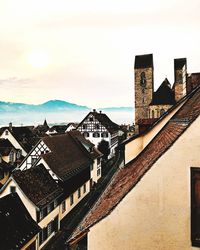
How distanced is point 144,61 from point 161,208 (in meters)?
44.1

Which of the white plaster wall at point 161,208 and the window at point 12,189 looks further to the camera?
the window at point 12,189

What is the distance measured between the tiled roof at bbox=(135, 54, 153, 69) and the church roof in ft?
15.0

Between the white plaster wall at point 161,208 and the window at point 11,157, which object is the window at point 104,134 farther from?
the white plaster wall at point 161,208

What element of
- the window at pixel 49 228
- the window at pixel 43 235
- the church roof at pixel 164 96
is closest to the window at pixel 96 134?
the church roof at pixel 164 96

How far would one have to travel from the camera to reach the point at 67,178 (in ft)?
84.1

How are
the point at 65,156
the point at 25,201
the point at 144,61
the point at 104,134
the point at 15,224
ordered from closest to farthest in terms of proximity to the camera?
1. the point at 15,224
2. the point at 25,201
3. the point at 65,156
4. the point at 144,61
5. the point at 104,134

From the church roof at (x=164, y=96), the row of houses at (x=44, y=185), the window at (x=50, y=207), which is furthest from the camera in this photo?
the church roof at (x=164, y=96)

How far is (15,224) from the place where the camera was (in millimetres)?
16406

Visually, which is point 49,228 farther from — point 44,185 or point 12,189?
point 12,189

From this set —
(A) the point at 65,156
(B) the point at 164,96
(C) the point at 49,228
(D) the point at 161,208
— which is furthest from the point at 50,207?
(B) the point at 164,96

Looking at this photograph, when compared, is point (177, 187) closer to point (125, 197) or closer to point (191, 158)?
point (191, 158)

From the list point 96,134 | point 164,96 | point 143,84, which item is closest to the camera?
point 164,96

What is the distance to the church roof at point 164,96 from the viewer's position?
43375mm

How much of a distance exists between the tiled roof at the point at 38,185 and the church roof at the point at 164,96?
26128 mm
